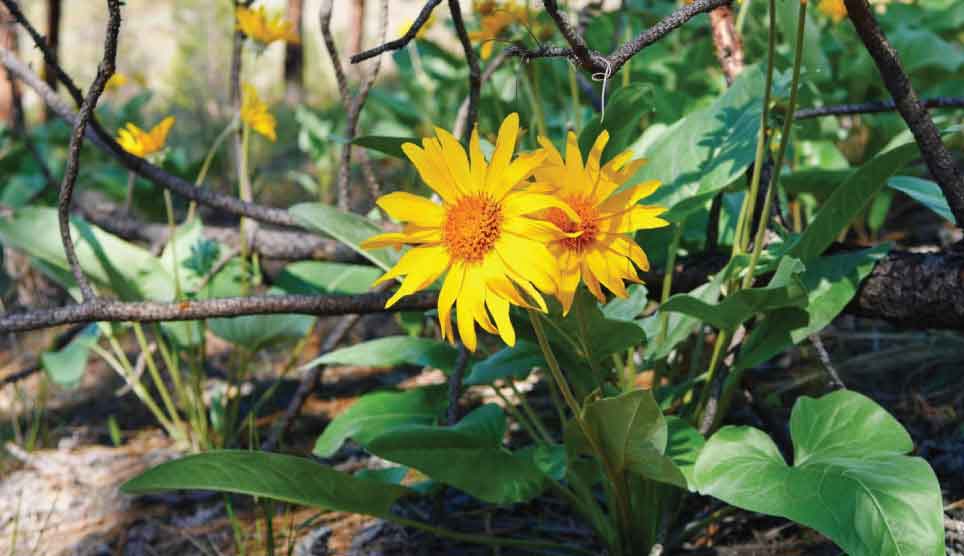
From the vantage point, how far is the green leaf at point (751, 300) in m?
1.27

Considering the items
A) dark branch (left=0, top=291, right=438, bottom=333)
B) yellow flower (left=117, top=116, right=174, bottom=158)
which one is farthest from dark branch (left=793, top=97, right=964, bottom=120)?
yellow flower (left=117, top=116, right=174, bottom=158)

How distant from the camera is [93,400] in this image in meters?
2.72

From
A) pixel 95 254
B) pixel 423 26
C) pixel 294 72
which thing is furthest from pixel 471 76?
pixel 294 72

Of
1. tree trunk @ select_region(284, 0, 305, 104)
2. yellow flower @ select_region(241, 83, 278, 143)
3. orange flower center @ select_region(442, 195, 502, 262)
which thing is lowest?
orange flower center @ select_region(442, 195, 502, 262)

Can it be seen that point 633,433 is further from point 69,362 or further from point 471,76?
point 69,362

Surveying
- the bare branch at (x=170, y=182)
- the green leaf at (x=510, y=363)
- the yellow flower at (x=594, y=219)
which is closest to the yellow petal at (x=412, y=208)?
the yellow flower at (x=594, y=219)

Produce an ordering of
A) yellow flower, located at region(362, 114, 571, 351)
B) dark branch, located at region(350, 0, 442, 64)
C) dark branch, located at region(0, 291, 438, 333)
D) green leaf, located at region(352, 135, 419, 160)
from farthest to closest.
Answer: dark branch, located at region(0, 291, 438, 333)
green leaf, located at region(352, 135, 419, 160)
dark branch, located at region(350, 0, 442, 64)
yellow flower, located at region(362, 114, 571, 351)

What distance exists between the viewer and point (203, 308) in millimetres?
1510

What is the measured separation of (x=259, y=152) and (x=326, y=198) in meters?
1.61

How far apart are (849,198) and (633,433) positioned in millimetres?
558

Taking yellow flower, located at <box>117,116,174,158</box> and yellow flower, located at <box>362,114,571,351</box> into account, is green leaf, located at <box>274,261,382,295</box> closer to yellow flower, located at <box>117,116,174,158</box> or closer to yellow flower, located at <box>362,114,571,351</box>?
yellow flower, located at <box>117,116,174,158</box>

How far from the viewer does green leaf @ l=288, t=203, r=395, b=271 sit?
5.18ft

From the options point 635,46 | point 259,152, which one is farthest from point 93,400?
point 259,152

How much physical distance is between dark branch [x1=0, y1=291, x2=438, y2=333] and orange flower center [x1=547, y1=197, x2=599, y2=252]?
0.51 meters
